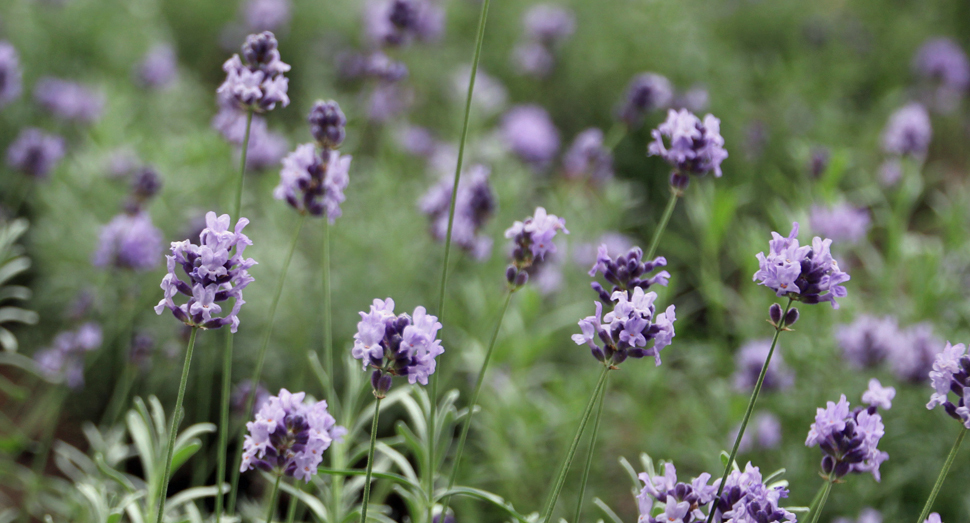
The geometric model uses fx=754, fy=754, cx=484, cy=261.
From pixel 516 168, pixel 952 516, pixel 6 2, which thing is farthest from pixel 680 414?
pixel 6 2

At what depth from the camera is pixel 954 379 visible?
1505 mm

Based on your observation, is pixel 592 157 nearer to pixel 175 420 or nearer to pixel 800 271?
pixel 800 271

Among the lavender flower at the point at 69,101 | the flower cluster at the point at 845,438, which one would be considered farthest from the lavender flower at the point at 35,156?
the flower cluster at the point at 845,438

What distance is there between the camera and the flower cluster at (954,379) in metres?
1.47

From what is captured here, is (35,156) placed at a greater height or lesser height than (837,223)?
lesser

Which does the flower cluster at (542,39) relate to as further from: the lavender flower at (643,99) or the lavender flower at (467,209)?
the lavender flower at (467,209)

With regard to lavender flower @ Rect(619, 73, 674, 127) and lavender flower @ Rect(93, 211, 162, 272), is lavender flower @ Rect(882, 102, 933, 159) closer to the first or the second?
lavender flower @ Rect(619, 73, 674, 127)

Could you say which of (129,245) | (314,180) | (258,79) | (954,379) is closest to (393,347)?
(314,180)

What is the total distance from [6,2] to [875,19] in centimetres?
836

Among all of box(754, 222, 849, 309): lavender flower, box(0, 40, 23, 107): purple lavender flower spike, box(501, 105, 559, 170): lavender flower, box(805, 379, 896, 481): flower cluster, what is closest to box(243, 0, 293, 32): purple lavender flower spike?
box(501, 105, 559, 170): lavender flower

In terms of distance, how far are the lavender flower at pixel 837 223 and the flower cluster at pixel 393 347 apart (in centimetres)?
251

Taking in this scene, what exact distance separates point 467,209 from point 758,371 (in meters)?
1.38

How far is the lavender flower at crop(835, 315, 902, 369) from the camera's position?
9.49ft

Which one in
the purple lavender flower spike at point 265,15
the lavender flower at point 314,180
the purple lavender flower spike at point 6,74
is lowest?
the lavender flower at point 314,180
